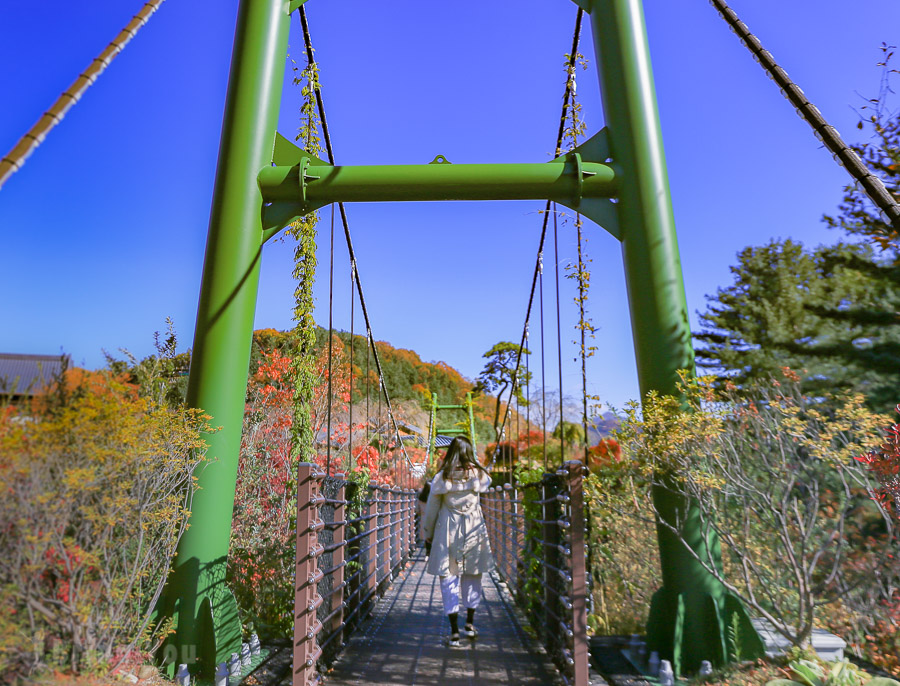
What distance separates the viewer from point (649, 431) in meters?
3.07

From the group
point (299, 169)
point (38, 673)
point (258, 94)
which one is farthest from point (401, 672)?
point (258, 94)

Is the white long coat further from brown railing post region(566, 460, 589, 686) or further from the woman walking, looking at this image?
brown railing post region(566, 460, 589, 686)

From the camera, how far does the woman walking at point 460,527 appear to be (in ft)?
13.0

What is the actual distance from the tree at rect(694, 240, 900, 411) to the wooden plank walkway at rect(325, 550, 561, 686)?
238 centimetres

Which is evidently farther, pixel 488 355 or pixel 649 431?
pixel 488 355

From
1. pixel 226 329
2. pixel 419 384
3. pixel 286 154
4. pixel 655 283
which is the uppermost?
pixel 419 384

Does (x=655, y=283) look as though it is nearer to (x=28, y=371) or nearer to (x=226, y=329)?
(x=226, y=329)

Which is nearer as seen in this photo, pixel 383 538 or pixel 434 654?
pixel 434 654

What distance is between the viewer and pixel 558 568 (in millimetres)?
3293

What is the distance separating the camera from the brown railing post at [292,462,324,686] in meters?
2.47

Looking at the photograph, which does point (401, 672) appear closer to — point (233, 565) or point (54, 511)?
point (233, 565)

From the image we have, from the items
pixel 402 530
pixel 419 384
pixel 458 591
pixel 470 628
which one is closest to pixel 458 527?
pixel 458 591

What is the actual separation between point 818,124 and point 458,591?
3.11 meters

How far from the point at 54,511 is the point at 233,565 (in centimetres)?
271
